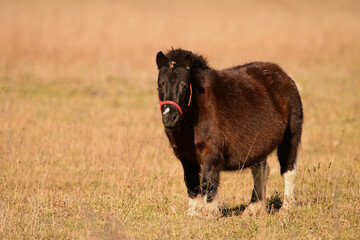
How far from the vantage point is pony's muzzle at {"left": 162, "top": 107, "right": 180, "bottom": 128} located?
239 inches

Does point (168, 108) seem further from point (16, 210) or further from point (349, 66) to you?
point (349, 66)

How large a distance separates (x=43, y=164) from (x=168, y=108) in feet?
13.1

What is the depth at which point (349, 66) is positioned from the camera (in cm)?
2247

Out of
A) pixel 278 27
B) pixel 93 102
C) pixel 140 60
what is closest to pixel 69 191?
pixel 93 102

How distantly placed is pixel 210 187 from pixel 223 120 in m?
0.96

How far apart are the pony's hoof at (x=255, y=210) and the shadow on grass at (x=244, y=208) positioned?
0.10m

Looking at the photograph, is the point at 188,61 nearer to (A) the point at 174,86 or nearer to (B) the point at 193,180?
(A) the point at 174,86

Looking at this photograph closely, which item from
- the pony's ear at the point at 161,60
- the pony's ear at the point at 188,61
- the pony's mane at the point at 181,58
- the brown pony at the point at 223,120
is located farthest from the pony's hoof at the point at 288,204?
the pony's ear at the point at 161,60

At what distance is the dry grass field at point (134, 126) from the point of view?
6.38 m

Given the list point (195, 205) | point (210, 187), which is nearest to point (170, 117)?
point (210, 187)

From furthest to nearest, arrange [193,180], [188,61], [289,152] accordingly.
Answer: [289,152] < [193,180] < [188,61]

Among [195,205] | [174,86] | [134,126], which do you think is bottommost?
[195,205]

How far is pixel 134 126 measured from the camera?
1203 centimetres

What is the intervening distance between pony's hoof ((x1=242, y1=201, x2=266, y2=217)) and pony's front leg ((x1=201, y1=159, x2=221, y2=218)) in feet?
2.20
